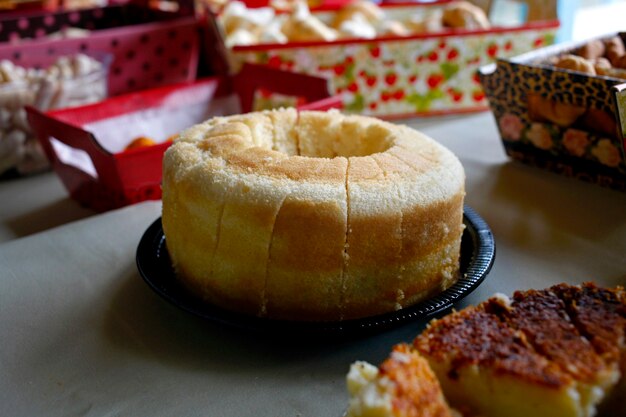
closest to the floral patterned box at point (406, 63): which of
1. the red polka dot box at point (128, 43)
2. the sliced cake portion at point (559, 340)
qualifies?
the red polka dot box at point (128, 43)

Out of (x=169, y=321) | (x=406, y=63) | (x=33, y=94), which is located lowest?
(x=169, y=321)

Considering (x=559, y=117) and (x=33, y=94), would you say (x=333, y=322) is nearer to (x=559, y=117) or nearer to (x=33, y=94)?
(x=559, y=117)

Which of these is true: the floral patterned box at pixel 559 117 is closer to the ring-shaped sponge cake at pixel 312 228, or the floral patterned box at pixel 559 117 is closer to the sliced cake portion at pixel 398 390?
the ring-shaped sponge cake at pixel 312 228

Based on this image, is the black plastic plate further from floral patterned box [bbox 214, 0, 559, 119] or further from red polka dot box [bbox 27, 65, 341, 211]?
floral patterned box [bbox 214, 0, 559, 119]

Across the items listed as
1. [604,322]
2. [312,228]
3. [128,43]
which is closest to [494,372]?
[604,322]

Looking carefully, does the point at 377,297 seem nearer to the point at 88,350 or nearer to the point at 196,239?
the point at 196,239
